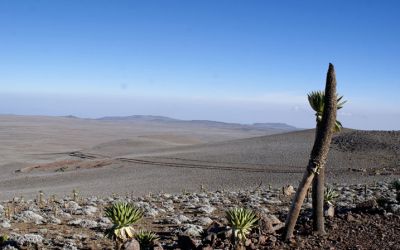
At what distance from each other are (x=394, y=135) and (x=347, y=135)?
460 cm

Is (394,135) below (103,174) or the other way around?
the other way around

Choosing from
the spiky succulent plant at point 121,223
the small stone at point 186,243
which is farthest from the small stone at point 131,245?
the small stone at point 186,243

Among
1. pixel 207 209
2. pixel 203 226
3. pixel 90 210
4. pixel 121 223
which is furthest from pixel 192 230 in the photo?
pixel 90 210

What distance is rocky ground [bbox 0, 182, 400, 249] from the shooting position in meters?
11.2

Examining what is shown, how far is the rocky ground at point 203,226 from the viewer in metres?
11.2

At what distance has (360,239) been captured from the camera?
11.5 m

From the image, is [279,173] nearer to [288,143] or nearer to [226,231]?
[288,143]

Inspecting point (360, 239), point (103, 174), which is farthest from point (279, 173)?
point (360, 239)

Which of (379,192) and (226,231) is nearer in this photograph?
(226,231)

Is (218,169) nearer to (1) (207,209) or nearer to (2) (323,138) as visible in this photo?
(1) (207,209)

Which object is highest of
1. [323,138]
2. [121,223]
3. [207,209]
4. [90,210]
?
[323,138]

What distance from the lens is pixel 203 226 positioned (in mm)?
13883

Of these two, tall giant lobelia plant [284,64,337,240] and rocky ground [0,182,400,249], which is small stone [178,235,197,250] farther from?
tall giant lobelia plant [284,64,337,240]

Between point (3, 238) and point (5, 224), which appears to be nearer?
point (3, 238)
